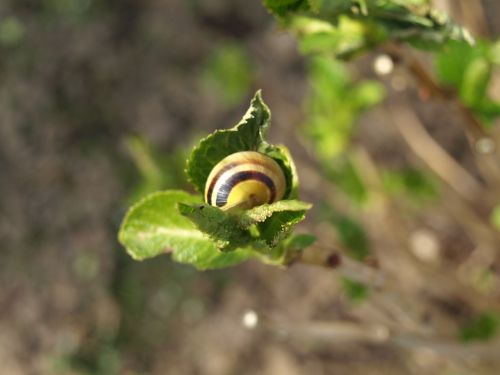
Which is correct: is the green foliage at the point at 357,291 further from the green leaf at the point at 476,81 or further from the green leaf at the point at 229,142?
the green leaf at the point at 229,142

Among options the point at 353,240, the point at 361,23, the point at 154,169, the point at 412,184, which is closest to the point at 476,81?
the point at 361,23

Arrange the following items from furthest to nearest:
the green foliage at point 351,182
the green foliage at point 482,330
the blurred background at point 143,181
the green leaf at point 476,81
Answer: the blurred background at point 143,181 → the green foliage at point 351,182 → the green foliage at point 482,330 → the green leaf at point 476,81

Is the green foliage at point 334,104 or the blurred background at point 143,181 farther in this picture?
the blurred background at point 143,181

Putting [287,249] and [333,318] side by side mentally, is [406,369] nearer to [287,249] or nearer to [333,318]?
[333,318]

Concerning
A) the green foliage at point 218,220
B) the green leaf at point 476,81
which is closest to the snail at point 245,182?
the green foliage at point 218,220

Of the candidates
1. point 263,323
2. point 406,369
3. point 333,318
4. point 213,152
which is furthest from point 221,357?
point 213,152

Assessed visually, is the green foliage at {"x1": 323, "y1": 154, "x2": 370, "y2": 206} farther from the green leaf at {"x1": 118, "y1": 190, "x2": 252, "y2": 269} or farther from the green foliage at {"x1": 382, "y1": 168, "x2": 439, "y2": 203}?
the green leaf at {"x1": 118, "y1": 190, "x2": 252, "y2": 269}

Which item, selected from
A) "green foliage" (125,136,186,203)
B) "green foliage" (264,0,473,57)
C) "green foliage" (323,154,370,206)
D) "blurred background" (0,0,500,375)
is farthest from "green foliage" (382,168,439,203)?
"green foliage" (264,0,473,57)
